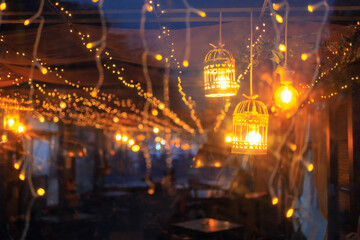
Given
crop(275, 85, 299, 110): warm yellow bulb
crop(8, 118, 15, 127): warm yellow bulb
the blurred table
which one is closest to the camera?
crop(275, 85, 299, 110): warm yellow bulb

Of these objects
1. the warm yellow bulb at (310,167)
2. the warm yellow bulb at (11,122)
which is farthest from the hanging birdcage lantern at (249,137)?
the warm yellow bulb at (11,122)

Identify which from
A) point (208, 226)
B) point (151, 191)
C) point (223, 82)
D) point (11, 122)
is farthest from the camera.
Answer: point (151, 191)

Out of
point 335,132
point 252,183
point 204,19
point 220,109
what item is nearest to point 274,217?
point 252,183

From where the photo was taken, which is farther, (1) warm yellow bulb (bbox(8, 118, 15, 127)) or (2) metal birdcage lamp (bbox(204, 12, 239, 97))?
(1) warm yellow bulb (bbox(8, 118, 15, 127))

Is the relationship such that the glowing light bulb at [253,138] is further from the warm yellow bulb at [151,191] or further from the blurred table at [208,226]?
the warm yellow bulb at [151,191]

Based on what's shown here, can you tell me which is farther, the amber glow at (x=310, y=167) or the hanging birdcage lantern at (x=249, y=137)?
the amber glow at (x=310, y=167)

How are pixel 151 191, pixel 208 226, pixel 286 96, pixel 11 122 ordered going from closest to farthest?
pixel 286 96 < pixel 11 122 < pixel 208 226 < pixel 151 191

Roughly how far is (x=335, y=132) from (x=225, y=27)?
7.64 ft

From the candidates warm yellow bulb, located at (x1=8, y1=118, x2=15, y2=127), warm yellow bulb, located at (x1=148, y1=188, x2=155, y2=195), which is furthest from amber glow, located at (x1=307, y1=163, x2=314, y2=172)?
warm yellow bulb, located at (x1=148, y1=188, x2=155, y2=195)

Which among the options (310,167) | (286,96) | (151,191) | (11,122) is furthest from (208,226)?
(151,191)

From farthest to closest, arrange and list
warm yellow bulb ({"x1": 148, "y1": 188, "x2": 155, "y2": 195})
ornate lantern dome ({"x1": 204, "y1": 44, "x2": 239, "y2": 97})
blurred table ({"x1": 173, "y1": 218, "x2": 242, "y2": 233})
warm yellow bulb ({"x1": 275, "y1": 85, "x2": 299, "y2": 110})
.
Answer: warm yellow bulb ({"x1": 148, "y1": 188, "x2": 155, "y2": 195})
blurred table ({"x1": 173, "y1": 218, "x2": 242, "y2": 233})
warm yellow bulb ({"x1": 275, "y1": 85, "x2": 299, "y2": 110})
ornate lantern dome ({"x1": 204, "y1": 44, "x2": 239, "y2": 97})

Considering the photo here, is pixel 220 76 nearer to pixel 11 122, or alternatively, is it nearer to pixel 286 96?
pixel 286 96

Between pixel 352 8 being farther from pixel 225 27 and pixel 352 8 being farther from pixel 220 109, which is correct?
pixel 220 109

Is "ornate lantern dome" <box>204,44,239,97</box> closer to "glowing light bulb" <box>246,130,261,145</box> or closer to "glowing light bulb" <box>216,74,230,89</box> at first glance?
"glowing light bulb" <box>216,74,230,89</box>
